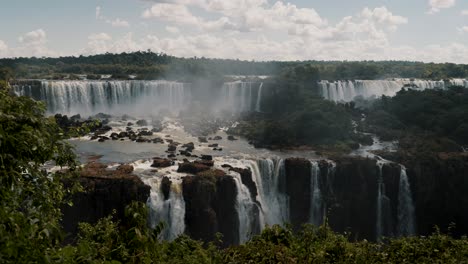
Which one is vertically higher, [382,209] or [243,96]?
[243,96]

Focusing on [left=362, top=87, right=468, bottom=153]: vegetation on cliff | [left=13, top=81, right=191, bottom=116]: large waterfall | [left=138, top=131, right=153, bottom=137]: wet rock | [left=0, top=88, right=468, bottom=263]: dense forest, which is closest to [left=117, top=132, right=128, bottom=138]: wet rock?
[left=138, top=131, right=153, bottom=137]: wet rock

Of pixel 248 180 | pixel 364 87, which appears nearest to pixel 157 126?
pixel 248 180

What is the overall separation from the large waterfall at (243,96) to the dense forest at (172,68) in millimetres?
6282

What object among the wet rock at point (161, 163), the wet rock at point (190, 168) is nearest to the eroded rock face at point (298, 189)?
the wet rock at point (190, 168)

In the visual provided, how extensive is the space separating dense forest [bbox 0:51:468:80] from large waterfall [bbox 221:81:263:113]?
6.28m

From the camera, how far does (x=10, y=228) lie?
4.04 m

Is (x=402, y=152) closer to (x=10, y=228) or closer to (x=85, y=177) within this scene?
(x=85, y=177)

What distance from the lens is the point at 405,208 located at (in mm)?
32469

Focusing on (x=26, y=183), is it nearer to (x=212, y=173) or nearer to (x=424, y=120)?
(x=212, y=173)

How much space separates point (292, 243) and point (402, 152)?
23.0 meters

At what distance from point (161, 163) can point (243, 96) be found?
2713cm

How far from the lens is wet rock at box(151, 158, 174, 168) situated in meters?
28.5

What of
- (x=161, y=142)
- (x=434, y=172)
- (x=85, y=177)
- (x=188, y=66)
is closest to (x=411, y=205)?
(x=434, y=172)

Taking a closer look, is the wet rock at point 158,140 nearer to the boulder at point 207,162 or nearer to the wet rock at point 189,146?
the wet rock at point 189,146
